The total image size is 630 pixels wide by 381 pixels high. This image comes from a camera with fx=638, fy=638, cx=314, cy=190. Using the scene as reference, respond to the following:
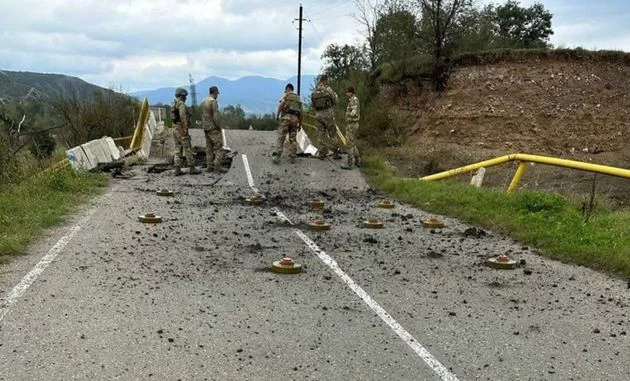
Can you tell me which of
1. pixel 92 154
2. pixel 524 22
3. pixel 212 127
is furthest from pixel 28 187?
pixel 524 22

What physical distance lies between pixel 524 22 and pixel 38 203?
44.5 m

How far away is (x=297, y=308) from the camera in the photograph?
5.89m

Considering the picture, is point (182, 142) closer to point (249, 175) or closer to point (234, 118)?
point (249, 175)

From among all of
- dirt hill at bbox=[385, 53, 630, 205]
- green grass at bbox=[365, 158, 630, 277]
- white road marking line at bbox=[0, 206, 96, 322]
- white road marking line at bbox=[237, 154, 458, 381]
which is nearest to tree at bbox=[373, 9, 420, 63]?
dirt hill at bbox=[385, 53, 630, 205]

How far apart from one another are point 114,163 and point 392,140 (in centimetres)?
1562

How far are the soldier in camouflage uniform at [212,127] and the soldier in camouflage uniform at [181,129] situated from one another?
0.48 meters

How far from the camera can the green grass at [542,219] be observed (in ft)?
26.0

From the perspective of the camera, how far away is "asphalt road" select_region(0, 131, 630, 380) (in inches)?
181

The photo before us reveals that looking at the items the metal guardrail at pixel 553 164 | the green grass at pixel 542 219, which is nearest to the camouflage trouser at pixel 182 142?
the green grass at pixel 542 219

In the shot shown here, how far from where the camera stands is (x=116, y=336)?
5.00 meters

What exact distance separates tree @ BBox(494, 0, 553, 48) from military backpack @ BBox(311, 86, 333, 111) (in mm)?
32124

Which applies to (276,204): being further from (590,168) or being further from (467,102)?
(467,102)

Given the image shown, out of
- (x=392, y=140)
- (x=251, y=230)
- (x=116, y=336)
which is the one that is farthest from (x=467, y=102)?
(x=116, y=336)

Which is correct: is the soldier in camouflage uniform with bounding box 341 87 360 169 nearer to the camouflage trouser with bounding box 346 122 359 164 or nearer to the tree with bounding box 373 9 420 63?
the camouflage trouser with bounding box 346 122 359 164
